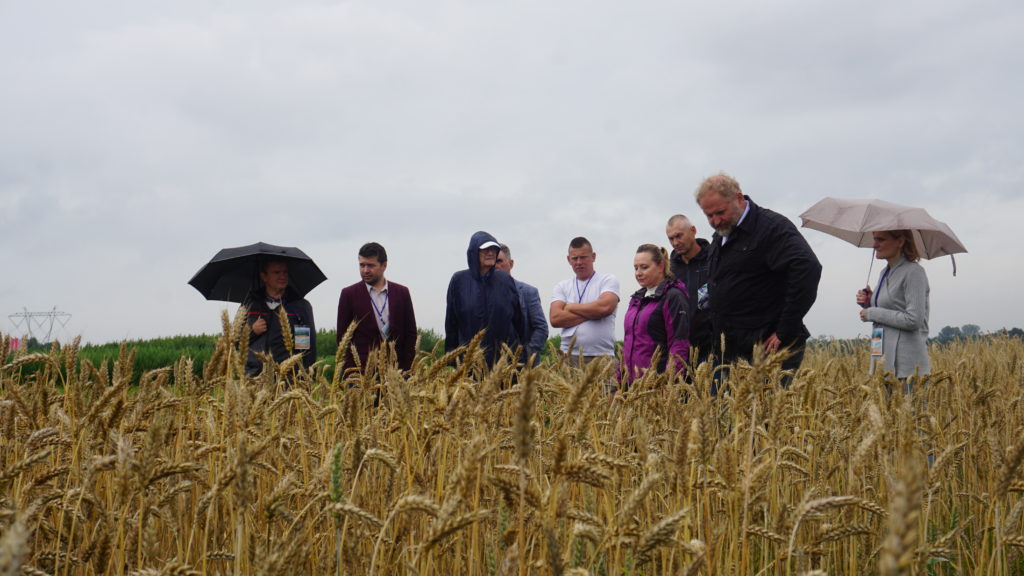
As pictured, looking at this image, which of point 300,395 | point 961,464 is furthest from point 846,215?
point 300,395

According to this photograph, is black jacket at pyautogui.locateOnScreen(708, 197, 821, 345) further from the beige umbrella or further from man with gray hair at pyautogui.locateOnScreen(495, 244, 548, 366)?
man with gray hair at pyautogui.locateOnScreen(495, 244, 548, 366)

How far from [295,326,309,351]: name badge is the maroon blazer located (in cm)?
53

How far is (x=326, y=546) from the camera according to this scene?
2.38 m

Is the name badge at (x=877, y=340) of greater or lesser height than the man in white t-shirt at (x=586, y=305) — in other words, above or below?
below

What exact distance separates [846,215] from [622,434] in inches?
185

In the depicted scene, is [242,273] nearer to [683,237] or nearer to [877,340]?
[683,237]

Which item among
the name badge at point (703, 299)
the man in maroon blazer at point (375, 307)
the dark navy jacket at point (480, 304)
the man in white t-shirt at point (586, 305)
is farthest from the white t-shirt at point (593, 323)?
the man in maroon blazer at point (375, 307)

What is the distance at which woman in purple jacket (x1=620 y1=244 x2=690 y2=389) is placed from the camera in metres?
5.78

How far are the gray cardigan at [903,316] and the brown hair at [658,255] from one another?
1.55 m

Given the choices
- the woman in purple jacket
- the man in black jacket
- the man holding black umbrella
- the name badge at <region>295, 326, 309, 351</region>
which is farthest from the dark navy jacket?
the man in black jacket

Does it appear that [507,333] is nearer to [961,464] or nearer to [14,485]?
[961,464]

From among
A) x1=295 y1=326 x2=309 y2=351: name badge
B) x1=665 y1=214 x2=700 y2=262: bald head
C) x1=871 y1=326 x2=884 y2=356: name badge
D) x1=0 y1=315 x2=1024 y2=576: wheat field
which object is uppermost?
x1=665 y1=214 x2=700 y2=262: bald head

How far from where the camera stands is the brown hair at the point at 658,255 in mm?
6172

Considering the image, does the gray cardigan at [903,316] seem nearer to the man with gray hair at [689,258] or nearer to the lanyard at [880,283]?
the lanyard at [880,283]
